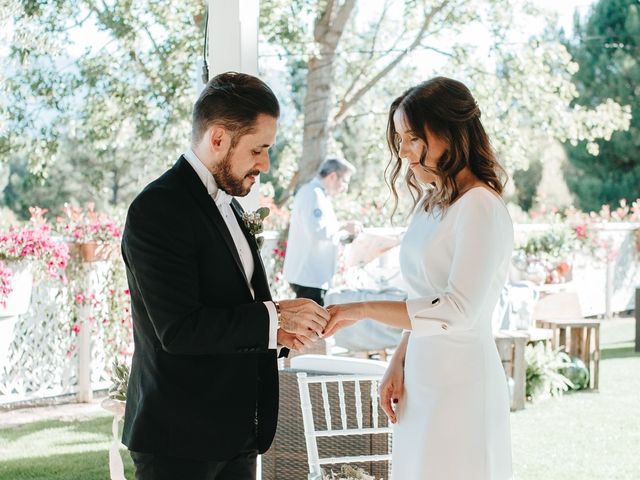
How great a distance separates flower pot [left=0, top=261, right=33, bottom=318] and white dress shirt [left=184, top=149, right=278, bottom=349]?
418 cm

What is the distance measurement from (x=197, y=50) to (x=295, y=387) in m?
6.85

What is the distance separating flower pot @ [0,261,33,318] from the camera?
6.06 meters

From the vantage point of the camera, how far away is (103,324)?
6.84 metres

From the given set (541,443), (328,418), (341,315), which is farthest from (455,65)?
(341,315)

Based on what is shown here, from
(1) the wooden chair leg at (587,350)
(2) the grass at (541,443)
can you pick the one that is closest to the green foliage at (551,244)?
(1) the wooden chair leg at (587,350)

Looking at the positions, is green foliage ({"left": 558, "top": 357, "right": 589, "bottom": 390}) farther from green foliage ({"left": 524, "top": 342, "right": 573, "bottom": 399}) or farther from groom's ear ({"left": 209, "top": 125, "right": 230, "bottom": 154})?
groom's ear ({"left": 209, "top": 125, "right": 230, "bottom": 154})

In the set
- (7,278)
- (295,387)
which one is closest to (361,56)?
(7,278)

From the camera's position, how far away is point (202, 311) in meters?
1.91

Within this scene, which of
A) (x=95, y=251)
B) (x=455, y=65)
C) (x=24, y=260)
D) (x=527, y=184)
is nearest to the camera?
(x=24, y=260)

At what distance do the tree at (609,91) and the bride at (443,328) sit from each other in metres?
16.4

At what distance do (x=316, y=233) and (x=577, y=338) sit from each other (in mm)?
2368

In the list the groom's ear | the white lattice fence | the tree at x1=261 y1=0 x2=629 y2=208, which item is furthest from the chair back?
the tree at x1=261 y1=0 x2=629 y2=208

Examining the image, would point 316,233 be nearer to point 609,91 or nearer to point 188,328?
point 188,328

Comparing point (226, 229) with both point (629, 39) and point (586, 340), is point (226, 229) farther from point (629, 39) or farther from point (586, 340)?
point (629, 39)
